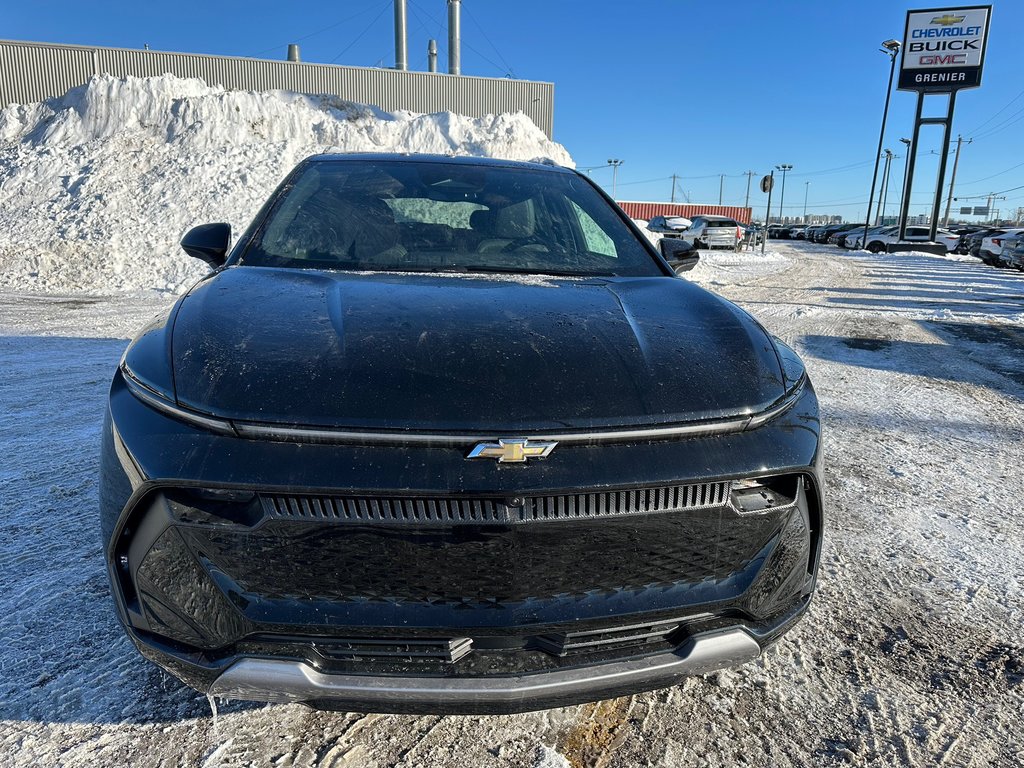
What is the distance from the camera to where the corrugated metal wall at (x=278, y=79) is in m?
19.8

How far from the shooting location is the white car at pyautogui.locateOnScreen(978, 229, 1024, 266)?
2108cm

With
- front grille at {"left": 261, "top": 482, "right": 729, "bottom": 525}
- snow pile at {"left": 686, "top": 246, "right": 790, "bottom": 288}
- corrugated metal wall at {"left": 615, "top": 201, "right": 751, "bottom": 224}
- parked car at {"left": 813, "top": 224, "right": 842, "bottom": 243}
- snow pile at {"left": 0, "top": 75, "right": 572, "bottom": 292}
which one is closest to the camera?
front grille at {"left": 261, "top": 482, "right": 729, "bottom": 525}

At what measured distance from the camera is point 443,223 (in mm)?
2537

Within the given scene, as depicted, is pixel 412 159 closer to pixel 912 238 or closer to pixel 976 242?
pixel 976 242

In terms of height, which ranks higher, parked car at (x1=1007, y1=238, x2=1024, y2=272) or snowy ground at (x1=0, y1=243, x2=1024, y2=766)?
parked car at (x1=1007, y1=238, x2=1024, y2=272)

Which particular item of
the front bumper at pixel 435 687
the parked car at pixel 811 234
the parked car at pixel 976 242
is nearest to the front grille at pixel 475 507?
the front bumper at pixel 435 687

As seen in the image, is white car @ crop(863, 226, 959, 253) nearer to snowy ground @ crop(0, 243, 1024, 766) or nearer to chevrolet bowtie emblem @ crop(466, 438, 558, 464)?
snowy ground @ crop(0, 243, 1024, 766)

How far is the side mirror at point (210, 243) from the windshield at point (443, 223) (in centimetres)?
22

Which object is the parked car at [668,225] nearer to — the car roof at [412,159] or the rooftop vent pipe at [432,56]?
the car roof at [412,159]

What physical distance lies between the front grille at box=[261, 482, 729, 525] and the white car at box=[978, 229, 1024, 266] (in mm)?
25320

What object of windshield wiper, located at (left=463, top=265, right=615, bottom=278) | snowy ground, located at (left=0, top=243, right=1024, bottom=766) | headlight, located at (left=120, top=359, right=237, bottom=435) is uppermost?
windshield wiper, located at (left=463, top=265, right=615, bottom=278)

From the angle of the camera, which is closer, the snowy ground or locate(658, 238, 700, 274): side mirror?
the snowy ground

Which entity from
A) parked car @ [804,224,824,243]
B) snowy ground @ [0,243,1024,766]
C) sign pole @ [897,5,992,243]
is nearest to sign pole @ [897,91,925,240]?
sign pole @ [897,5,992,243]

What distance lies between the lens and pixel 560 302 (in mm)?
1871
